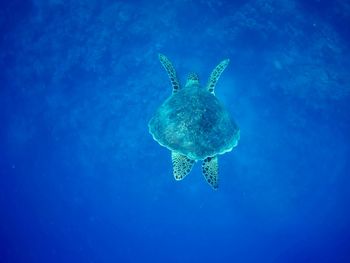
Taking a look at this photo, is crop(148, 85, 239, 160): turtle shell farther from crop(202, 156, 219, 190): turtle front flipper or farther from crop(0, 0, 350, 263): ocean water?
crop(0, 0, 350, 263): ocean water

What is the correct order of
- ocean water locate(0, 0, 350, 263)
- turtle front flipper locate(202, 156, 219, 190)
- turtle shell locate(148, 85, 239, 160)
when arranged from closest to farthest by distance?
turtle shell locate(148, 85, 239, 160) → turtle front flipper locate(202, 156, 219, 190) → ocean water locate(0, 0, 350, 263)

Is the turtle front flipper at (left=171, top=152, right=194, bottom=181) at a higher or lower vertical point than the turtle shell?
lower

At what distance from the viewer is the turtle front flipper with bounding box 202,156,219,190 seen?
242 inches

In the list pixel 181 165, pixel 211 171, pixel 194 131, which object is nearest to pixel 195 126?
pixel 194 131

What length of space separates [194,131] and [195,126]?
0.10 meters

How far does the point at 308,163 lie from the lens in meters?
16.7

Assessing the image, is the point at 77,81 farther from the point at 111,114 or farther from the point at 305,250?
the point at 305,250

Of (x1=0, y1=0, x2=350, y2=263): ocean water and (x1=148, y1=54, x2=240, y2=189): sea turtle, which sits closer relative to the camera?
(x1=148, y1=54, x2=240, y2=189): sea turtle

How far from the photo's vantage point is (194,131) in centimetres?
584

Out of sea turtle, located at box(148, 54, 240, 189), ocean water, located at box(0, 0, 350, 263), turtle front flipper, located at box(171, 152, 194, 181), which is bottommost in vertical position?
ocean water, located at box(0, 0, 350, 263)

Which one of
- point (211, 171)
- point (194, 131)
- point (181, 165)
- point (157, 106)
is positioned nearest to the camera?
point (194, 131)

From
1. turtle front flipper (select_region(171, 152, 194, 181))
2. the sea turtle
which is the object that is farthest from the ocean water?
turtle front flipper (select_region(171, 152, 194, 181))

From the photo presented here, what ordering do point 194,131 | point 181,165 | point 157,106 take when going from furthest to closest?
point 157,106 → point 181,165 → point 194,131

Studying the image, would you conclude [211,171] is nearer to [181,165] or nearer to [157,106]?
[181,165]
